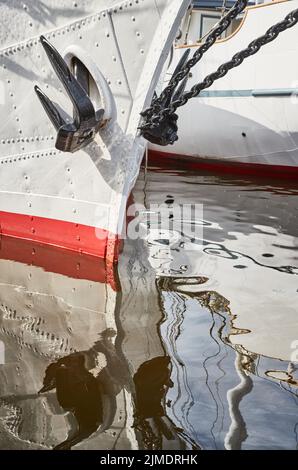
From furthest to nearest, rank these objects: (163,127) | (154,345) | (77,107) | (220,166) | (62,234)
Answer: (220,166), (62,234), (163,127), (77,107), (154,345)

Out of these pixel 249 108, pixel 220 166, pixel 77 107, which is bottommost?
pixel 77 107

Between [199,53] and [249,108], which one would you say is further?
→ [249,108]

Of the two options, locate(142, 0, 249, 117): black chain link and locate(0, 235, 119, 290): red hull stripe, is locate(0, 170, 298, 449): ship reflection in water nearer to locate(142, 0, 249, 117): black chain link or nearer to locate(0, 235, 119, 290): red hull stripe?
locate(0, 235, 119, 290): red hull stripe

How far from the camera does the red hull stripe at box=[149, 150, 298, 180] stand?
1059cm

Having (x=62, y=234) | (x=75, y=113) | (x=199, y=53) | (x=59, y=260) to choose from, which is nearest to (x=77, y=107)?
(x=75, y=113)

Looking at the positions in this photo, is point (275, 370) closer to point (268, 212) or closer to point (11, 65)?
point (11, 65)

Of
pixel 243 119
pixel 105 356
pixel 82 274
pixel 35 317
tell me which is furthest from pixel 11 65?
pixel 243 119

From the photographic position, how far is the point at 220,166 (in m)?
11.8

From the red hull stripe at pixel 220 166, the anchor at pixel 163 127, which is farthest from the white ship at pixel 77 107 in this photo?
the red hull stripe at pixel 220 166

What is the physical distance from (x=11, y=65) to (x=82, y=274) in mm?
Answer: 2092

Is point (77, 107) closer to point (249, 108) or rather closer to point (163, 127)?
point (163, 127)

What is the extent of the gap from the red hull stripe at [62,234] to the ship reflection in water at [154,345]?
0.10 metres

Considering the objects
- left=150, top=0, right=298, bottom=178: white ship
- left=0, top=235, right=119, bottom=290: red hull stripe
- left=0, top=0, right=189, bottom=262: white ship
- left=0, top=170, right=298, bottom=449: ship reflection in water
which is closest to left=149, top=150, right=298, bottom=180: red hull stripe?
left=150, top=0, right=298, bottom=178: white ship

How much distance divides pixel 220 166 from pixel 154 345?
8.27 m
